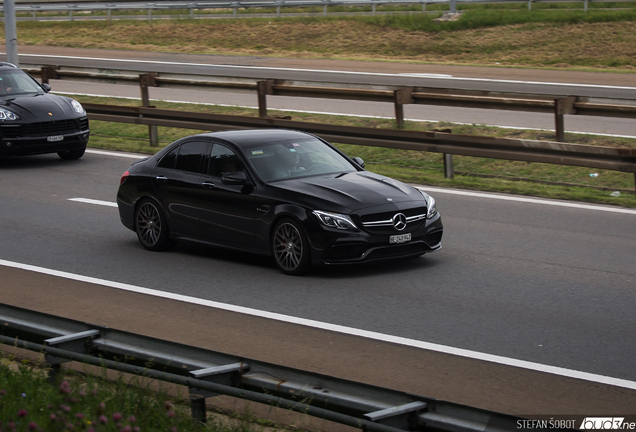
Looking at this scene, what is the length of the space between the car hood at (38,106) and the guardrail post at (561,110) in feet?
30.0

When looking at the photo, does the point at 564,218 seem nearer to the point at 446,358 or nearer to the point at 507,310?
the point at 507,310

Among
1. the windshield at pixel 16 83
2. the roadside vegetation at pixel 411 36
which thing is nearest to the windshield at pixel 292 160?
the windshield at pixel 16 83

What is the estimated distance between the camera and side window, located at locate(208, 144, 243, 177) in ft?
34.1

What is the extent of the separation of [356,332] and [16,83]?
1304 cm

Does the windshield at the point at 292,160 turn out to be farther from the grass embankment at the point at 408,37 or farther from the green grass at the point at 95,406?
the grass embankment at the point at 408,37

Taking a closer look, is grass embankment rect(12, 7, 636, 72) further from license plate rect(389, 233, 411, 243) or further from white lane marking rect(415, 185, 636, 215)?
license plate rect(389, 233, 411, 243)

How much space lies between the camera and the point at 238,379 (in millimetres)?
5188

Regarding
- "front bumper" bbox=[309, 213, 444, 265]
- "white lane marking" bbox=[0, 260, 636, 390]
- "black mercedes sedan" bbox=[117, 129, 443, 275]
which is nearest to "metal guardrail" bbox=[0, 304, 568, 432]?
"white lane marking" bbox=[0, 260, 636, 390]

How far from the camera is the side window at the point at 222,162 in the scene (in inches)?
409

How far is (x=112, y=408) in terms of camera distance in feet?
17.5

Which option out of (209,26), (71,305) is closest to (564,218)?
(71,305)

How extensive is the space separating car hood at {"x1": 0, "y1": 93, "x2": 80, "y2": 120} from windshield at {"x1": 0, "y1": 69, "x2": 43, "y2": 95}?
0.29 metres

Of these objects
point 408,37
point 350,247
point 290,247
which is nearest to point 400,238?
point 350,247

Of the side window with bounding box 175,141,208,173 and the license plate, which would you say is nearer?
the license plate
